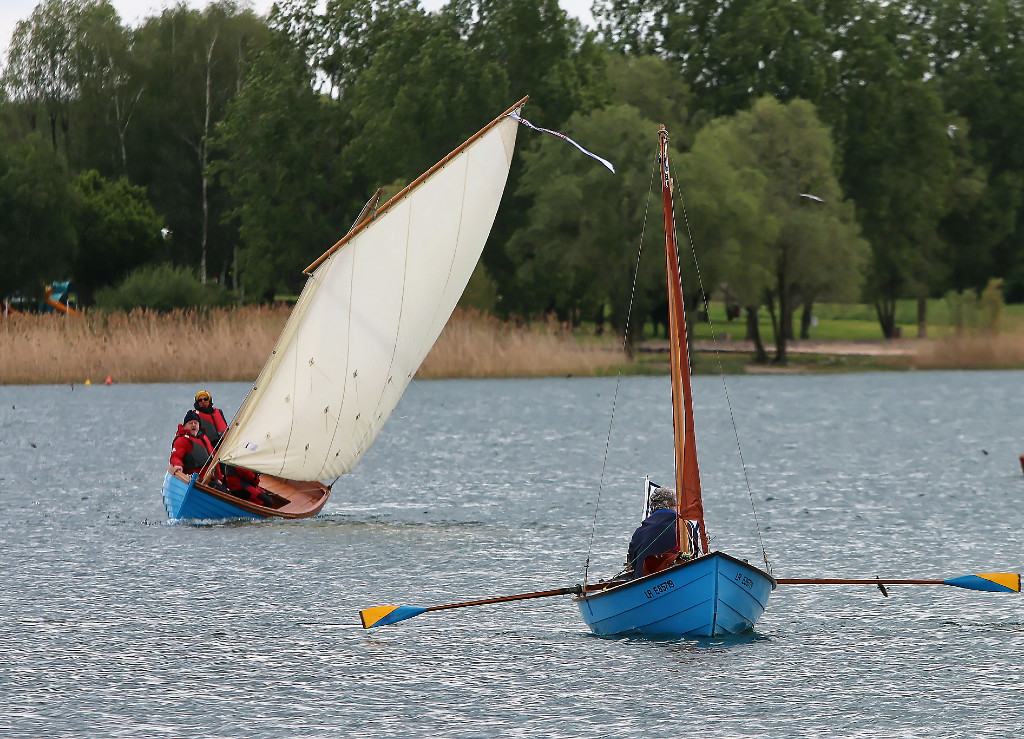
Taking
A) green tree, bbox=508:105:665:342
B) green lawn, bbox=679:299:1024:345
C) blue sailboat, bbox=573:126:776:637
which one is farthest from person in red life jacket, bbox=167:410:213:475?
green lawn, bbox=679:299:1024:345

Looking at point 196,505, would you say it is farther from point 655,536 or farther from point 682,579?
point 682,579

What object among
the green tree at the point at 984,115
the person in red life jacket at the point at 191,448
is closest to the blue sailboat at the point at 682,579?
the person in red life jacket at the point at 191,448

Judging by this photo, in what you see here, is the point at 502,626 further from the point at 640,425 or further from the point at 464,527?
the point at 640,425

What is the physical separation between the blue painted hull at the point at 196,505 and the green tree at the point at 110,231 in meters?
62.9

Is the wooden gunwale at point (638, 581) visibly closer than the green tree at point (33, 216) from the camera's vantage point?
Yes

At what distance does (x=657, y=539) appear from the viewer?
55.3 feet

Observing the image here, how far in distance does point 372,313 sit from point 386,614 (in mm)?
9175

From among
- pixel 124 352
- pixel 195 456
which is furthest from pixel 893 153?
pixel 195 456

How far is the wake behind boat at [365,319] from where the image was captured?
2612cm

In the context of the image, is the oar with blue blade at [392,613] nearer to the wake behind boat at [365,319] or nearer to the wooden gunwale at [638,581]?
the wooden gunwale at [638,581]

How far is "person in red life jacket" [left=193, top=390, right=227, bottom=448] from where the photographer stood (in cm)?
2833

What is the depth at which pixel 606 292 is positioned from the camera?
3413 inches

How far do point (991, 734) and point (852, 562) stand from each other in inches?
390

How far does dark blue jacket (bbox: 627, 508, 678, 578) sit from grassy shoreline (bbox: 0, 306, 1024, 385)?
38552mm
